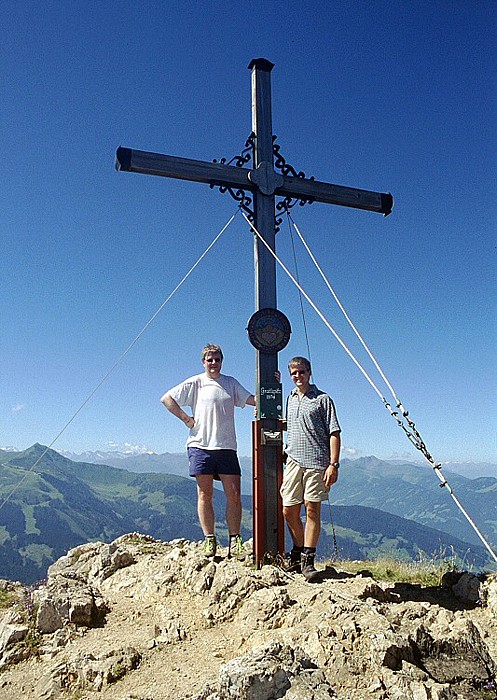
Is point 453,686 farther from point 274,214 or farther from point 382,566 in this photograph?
point 274,214

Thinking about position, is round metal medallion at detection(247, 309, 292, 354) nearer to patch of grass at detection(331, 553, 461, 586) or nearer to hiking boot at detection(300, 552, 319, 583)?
hiking boot at detection(300, 552, 319, 583)

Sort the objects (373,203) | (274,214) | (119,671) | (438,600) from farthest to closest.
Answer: (373,203)
(274,214)
(438,600)
(119,671)

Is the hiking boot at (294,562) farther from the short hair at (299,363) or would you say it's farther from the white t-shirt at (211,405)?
the short hair at (299,363)

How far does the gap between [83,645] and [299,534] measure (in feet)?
9.21

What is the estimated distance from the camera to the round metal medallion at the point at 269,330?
288 inches

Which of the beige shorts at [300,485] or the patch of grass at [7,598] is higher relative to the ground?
the beige shorts at [300,485]

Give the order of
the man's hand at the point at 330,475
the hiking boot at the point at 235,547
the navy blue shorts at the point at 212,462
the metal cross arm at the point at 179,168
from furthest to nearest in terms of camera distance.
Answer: the metal cross arm at the point at 179,168 < the hiking boot at the point at 235,547 < the navy blue shorts at the point at 212,462 < the man's hand at the point at 330,475

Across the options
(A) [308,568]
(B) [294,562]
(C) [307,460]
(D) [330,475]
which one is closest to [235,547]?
(B) [294,562]

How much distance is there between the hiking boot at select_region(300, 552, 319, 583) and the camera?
6164 mm

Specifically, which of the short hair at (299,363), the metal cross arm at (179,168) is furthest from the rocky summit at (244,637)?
the metal cross arm at (179,168)

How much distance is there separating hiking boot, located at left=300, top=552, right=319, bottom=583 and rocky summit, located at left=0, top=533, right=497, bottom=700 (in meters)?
0.09

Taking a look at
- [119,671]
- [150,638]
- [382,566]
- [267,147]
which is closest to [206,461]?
[150,638]

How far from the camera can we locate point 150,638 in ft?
16.9

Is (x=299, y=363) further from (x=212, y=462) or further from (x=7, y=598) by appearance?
(x=7, y=598)
